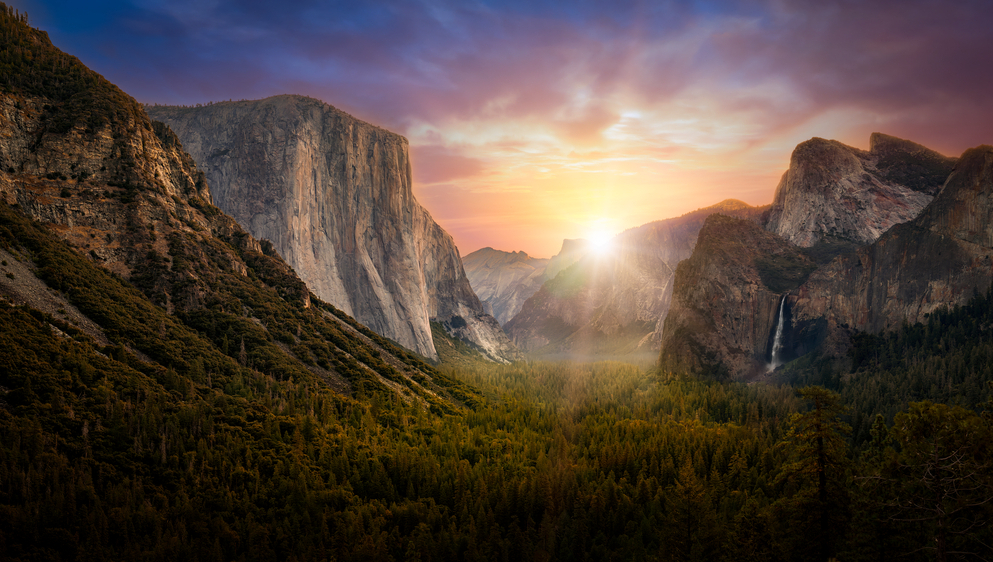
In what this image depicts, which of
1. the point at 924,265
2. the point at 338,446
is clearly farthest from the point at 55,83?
the point at 924,265

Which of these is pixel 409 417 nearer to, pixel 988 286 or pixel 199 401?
pixel 199 401

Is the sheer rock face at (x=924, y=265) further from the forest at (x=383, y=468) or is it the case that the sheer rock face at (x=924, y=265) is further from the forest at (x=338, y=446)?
the forest at (x=383, y=468)

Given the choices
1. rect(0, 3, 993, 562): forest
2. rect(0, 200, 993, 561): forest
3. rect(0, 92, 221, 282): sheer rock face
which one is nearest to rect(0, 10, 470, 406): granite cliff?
rect(0, 92, 221, 282): sheer rock face

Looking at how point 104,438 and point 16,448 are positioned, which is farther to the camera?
point 104,438

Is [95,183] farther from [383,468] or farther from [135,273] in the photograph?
[383,468]

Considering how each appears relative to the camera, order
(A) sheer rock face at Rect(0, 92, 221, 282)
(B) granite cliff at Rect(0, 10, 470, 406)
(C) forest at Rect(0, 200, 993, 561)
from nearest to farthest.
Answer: (C) forest at Rect(0, 200, 993, 561)
(B) granite cliff at Rect(0, 10, 470, 406)
(A) sheer rock face at Rect(0, 92, 221, 282)

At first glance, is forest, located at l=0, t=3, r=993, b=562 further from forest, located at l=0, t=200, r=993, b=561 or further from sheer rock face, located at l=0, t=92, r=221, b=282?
sheer rock face, located at l=0, t=92, r=221, b=282

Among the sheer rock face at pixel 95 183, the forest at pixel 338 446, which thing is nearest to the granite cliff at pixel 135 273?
the sheer rock face at pixel 95 183

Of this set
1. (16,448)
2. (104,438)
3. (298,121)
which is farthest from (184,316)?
(298,121)
